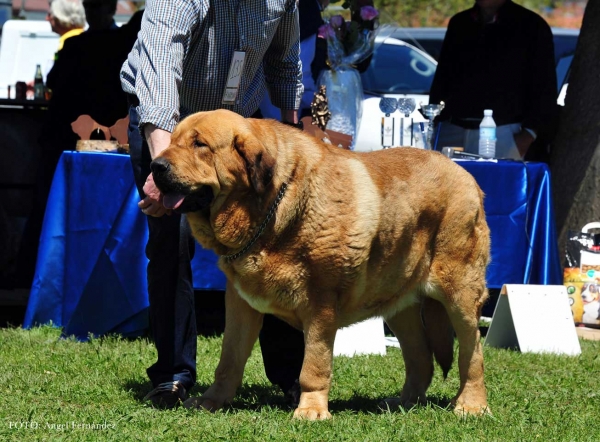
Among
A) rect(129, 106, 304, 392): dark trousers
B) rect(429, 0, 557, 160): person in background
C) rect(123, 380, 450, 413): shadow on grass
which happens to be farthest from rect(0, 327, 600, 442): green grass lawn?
rect(429, 0, 557, 160): person in background

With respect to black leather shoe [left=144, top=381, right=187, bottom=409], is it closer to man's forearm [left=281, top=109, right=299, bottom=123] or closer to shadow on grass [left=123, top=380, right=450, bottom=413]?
shadow on grass [left=123, top=380, right=450, bottom=413]

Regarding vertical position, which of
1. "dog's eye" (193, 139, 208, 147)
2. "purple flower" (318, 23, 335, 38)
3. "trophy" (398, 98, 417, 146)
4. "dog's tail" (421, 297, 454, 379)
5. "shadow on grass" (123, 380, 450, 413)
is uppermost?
"purple flower" (318, 23, 335, 38)

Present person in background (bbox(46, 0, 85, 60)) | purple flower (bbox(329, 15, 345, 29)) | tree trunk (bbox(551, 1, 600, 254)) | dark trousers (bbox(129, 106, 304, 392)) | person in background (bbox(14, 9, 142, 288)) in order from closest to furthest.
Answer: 1. dark trousers (bbox(129, 106, 304, 392))
2. purple flower (bbox(329, 15, 345, 29))
3. tree trunk (bbox(551, 1, 600, 254))
4. person in background (bbox(14, 9, 142, 288))
5. person in background (bbox(46, 0, 85, 60))

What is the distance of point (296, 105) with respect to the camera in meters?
4.34

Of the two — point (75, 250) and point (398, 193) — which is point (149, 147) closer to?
point (398, 193)

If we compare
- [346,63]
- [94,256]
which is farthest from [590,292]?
[94,256]

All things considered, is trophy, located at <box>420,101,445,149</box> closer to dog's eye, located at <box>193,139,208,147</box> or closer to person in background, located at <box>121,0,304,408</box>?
person in background, located at <box>121,0,304,408</box>

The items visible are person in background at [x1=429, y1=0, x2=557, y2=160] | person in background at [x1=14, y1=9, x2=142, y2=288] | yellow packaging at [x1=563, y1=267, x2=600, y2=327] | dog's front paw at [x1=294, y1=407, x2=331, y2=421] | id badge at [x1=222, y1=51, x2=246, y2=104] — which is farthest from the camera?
person in background at [x1=14, y1=9, x2=142, y2=288]

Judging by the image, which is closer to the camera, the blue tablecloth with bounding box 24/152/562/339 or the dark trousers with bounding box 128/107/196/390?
the dark trousers with bounding box 128/107/196/390

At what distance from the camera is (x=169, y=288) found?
4.07 metres

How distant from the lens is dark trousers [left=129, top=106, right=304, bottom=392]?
3984mm

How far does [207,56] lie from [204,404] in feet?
4.69

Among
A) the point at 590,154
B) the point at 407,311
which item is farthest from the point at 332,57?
the point at 407,311

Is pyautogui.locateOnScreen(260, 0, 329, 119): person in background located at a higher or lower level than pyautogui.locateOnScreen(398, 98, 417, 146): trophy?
higher
